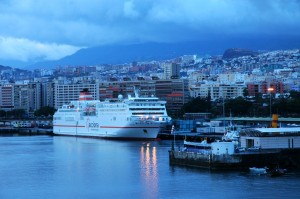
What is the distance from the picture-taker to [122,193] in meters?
25.5

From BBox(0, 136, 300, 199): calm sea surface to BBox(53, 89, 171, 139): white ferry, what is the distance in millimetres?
17521

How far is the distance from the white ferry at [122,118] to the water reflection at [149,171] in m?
12.0

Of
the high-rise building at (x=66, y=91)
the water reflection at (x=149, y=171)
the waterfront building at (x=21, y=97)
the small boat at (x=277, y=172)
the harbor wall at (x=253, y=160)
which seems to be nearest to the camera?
the water reflection at (x=149, y=171)

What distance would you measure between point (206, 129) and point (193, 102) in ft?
111

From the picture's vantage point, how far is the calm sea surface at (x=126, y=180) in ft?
82.5

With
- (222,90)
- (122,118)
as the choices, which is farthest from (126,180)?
(222,90)

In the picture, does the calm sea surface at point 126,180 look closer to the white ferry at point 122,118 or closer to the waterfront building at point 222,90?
the white ferry at point 122,118

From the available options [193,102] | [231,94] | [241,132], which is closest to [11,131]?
[193,102]

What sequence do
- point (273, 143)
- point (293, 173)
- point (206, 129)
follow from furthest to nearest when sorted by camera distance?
1. point (206, 129)
2. point (273, 143)
3. point (293, 173)

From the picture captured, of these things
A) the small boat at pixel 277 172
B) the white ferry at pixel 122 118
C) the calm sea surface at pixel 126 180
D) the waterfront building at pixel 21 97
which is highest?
the waterfront building at pixel 21 97

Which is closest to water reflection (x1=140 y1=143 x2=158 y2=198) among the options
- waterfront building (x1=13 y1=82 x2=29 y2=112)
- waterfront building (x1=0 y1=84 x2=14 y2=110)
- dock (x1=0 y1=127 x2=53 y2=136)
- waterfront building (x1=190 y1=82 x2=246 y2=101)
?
dock (x1=0 y1=127 x2=53 y2=136)

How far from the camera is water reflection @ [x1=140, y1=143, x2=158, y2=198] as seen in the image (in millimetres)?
25991

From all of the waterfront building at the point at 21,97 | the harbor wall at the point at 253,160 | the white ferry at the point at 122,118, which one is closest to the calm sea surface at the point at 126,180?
the harbor wall at the point at 253,160

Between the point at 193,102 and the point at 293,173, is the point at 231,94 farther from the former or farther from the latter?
the point at 293,173
